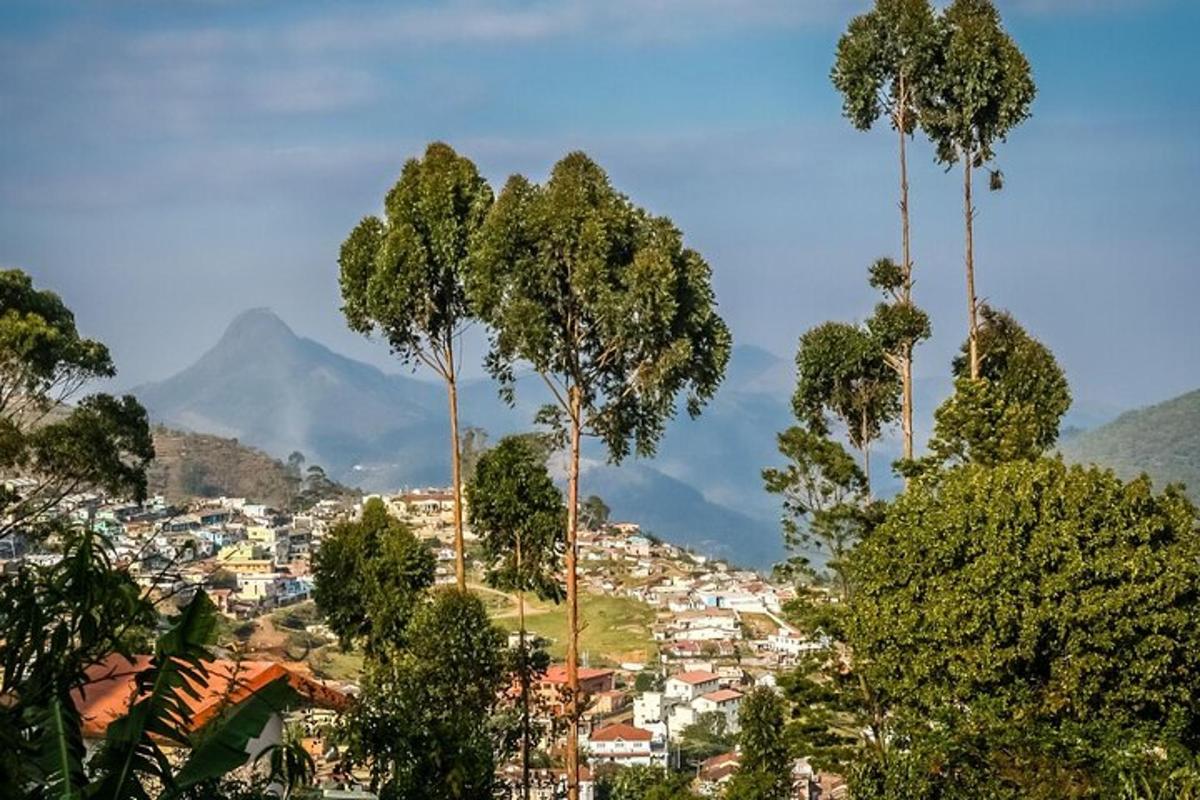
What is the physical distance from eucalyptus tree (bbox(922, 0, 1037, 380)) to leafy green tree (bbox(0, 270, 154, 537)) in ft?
27.4

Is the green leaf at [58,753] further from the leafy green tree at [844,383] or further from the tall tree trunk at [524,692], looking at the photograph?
the leafy green tree at [844,383]

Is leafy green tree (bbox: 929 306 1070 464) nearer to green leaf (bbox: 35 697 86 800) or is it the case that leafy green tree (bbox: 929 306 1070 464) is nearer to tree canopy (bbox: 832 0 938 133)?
tree canopy (bbox: 832 0 938 133)

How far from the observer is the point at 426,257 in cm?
1495

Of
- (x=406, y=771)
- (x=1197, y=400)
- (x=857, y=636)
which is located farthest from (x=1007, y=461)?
(x=1197, y=400)

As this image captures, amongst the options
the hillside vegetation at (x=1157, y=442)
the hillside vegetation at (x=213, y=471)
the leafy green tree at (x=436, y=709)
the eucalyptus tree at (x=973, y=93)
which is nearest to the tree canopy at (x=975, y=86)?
the eucalyptus tree at (x=973, y=93)

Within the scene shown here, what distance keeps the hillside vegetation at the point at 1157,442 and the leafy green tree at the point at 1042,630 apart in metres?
72.1

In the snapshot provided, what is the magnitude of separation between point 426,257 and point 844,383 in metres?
4.47

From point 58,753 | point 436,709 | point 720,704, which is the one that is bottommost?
point 58,753

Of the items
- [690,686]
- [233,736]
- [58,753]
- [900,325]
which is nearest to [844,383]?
[900,325]

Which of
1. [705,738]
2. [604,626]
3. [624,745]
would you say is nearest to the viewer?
[624,745]

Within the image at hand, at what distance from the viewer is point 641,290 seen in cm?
1346

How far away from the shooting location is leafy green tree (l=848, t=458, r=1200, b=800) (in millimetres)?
10414

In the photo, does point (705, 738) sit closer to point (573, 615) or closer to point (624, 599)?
point (624, 599)

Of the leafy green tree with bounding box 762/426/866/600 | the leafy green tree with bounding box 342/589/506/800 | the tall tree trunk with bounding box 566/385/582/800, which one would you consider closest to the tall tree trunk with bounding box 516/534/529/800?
the leafy green tree with bounding box 342/589/506/800
